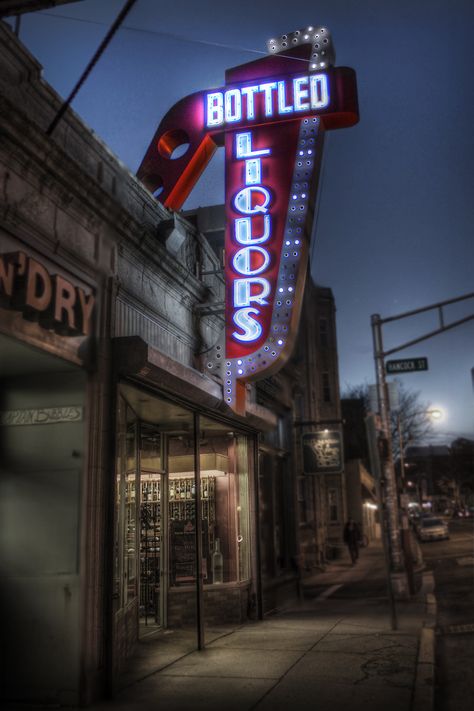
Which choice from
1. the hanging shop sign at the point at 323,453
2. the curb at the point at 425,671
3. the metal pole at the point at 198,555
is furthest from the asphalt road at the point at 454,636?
the hanging shop sign at the point at 323,453

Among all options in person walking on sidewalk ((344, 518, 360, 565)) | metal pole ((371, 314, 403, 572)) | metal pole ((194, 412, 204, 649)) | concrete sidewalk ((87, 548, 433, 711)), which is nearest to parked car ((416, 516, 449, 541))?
person walking on sidewalk ((344, 518, 360, 565))

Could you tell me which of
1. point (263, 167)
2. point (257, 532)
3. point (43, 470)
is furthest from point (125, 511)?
point (263, 167)

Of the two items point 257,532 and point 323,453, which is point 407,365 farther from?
point 257,532

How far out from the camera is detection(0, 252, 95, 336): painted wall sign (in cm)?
650

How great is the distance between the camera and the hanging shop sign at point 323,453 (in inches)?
741

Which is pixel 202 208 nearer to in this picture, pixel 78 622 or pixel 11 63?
pixel 11 63

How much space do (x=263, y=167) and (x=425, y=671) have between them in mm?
7724

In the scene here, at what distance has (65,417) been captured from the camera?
797 cm

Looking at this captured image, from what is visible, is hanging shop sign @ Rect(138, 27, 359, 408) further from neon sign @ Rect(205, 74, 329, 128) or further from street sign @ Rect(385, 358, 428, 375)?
street sign @ Rect(385, 358, 428, 375)

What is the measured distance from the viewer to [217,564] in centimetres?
1275

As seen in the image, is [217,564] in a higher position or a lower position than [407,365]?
lower

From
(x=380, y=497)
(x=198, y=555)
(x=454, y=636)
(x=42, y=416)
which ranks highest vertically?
(x=42, y=416)

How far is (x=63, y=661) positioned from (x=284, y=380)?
38.5 feet

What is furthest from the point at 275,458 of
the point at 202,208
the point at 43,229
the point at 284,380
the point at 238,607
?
the point at 43,229
